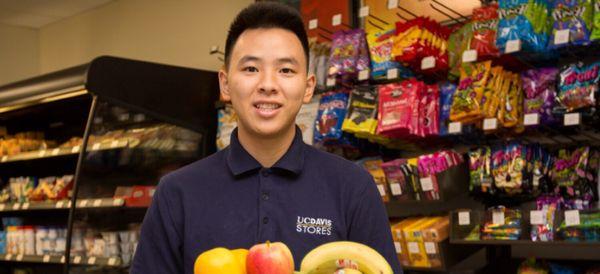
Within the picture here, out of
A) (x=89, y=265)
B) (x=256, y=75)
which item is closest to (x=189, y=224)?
(x=256, y=75)

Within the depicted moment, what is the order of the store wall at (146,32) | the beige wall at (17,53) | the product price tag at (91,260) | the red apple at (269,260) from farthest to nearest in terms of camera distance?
the beige wall at (17,53) < the store wall at (146,32) < the product price tag at (91,260) < the red apple at (269,260)

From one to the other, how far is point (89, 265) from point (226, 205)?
3399 millimetres

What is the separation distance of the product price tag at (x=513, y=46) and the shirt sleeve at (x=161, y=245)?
79.6 inches

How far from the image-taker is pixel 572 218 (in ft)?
9.53

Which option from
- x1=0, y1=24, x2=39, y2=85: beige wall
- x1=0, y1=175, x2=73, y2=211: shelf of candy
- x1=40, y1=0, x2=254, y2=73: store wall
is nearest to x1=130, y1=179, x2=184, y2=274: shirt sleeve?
x1=0, y1=175, x2=73, y2=211: shelf of candy

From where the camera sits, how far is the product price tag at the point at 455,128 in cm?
327

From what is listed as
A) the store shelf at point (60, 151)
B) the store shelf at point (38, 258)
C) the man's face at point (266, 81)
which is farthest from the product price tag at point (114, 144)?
the man's face at point (266, 81)

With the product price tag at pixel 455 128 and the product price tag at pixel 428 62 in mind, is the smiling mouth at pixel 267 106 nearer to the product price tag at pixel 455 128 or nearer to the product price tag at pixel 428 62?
the product price tag at pixel 455 128

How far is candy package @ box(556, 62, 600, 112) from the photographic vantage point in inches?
115

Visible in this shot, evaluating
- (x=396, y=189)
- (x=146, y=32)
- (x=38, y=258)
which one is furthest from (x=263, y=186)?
(x=146, y=32)

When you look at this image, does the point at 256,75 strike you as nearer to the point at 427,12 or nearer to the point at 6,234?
the point at 427,12

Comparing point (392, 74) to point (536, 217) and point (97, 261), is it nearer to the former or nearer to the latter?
point (536, 217)

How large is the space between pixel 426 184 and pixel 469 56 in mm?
627

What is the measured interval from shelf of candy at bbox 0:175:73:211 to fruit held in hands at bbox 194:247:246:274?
385 centimetres
